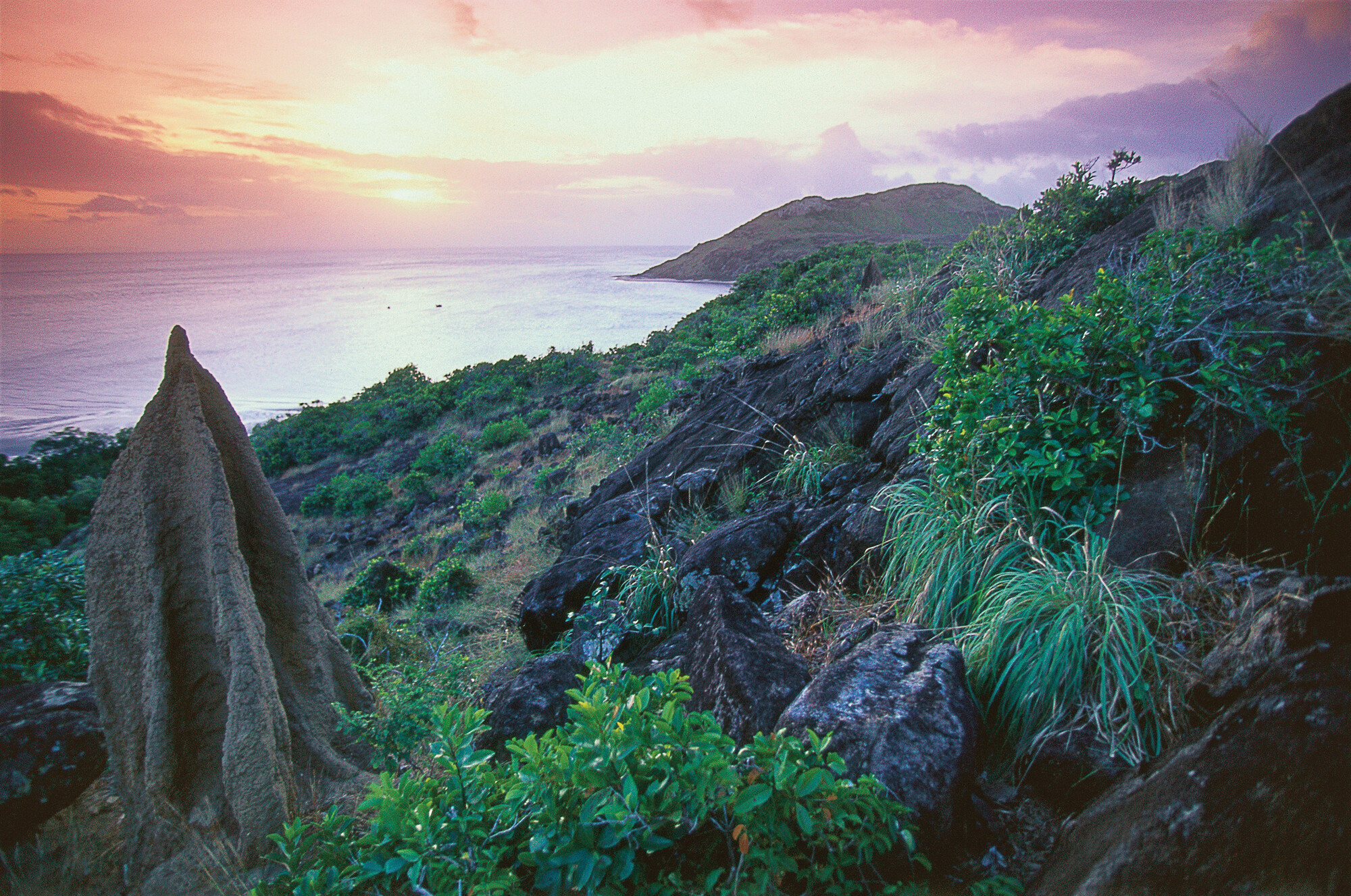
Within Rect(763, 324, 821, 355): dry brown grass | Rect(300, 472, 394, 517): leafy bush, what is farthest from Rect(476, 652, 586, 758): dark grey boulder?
Rect(300, 472, 394, 517): leafy bush

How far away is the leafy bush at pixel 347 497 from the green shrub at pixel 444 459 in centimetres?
155

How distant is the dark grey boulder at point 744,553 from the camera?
5.34 meters

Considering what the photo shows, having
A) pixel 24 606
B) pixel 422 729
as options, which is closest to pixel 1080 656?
pixel 422 729

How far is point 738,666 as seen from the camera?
10.5 feet

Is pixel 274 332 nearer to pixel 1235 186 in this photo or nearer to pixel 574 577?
pixel 574 577

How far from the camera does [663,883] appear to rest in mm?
2023

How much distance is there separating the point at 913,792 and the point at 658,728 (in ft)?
3.78

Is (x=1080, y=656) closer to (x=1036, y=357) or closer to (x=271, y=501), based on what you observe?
(x=1036, y=357)

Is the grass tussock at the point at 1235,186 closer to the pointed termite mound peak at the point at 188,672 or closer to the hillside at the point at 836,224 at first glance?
the pointed termite mound peak at the point at 188,672

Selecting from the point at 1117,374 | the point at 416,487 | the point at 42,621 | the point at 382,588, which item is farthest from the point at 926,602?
the point at 416,487

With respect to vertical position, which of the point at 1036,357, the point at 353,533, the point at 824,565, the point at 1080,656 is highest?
the point at 1036,357

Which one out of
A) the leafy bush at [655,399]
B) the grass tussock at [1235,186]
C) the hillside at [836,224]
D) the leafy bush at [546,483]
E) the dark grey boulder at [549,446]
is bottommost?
the leafy bush at [546,483]

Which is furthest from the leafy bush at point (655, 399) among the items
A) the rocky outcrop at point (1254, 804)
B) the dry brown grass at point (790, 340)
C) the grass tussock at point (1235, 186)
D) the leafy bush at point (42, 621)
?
the rocky outcrop at point (1254, 804)

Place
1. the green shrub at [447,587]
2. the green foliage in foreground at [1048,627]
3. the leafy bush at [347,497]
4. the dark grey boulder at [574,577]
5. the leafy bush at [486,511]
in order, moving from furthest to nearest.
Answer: the leafy bush at [347,497], the leafy bush at [486,511], the green shrub at [447,587], the dark grey boulder at [574,577], the green foliage in foreground at [1048,627]
